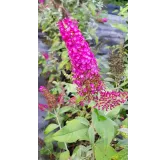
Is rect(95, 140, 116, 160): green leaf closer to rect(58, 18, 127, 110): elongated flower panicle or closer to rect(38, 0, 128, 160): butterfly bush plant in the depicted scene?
rect(38, 0, 128, 160): butterfly bush plant

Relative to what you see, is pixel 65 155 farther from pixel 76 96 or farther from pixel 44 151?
pixel 76 96

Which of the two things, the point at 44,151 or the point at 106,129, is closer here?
the point at 106,129

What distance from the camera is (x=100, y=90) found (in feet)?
4.39

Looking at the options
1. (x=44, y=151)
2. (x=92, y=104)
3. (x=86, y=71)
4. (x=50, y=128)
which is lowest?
(x=44, y=151)

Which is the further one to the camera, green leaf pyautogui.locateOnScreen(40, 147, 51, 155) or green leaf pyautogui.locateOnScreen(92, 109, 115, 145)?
green leaf pyautogui.locateOnScreen(40, 147, 51, 155)

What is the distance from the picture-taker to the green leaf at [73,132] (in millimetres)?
1338

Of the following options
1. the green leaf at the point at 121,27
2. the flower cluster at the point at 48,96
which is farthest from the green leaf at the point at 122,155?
the green leaf at the point at 121,27

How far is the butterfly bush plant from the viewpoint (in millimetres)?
1328

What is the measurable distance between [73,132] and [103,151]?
5.9 inches

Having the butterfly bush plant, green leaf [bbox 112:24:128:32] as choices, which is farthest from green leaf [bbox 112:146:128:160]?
green leaf [bbox 112:24:128:32]

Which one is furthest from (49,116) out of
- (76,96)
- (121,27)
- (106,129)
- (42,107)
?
(121,27)

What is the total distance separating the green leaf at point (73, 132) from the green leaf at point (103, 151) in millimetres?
60

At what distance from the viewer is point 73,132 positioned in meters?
1.35
